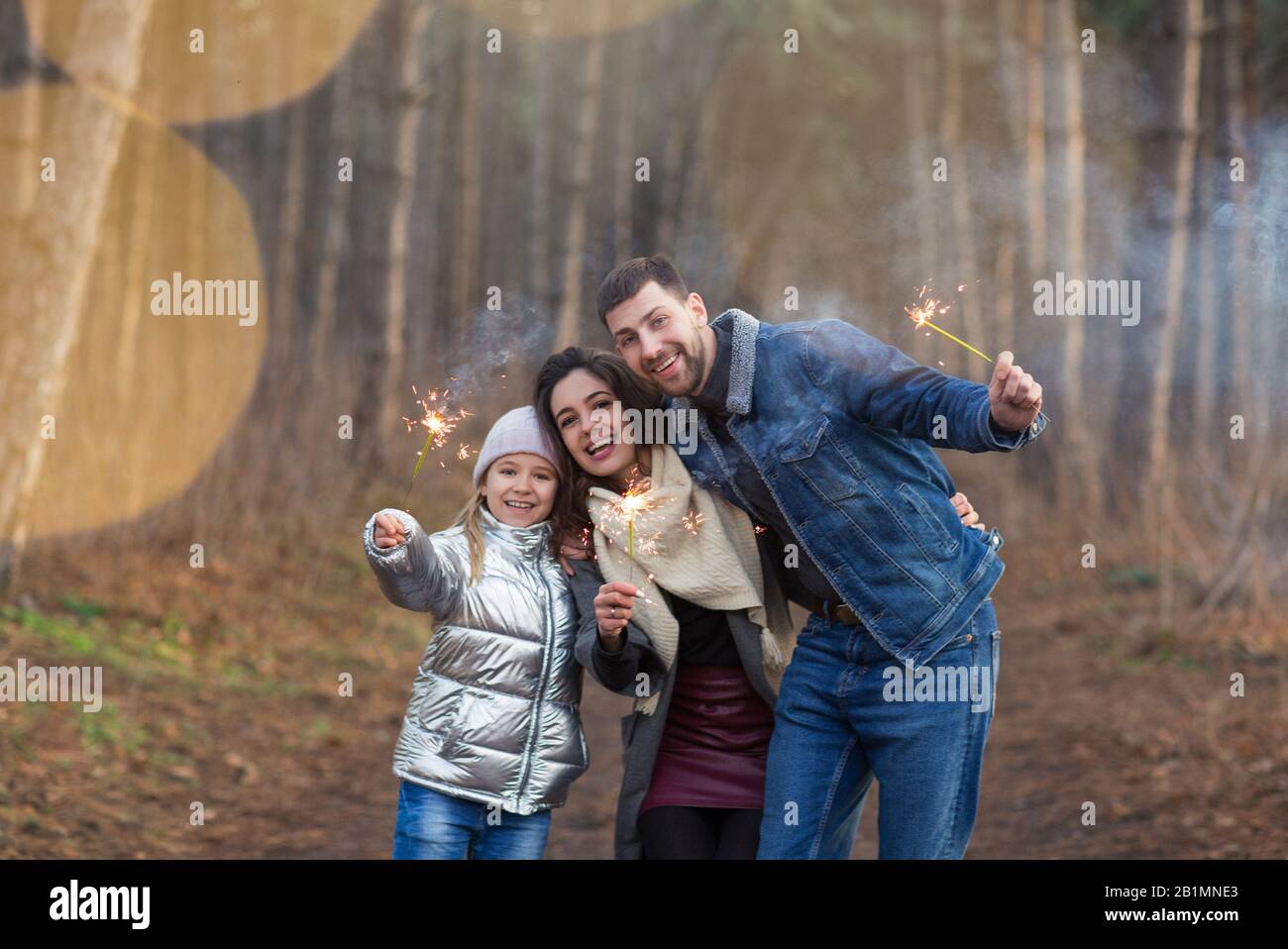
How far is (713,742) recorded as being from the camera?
11.6 ft

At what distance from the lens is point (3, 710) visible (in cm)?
620

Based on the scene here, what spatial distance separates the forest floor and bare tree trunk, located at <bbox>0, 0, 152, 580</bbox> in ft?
2.62

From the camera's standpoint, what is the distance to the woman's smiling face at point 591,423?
3445 mm

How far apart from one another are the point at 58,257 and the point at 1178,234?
831 centimetres

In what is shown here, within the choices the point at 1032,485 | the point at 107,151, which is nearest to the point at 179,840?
the point at 107,151

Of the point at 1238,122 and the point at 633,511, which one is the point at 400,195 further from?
the point at 633,511

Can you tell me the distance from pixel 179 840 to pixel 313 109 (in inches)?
751

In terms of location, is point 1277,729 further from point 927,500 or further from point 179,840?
point 179,840

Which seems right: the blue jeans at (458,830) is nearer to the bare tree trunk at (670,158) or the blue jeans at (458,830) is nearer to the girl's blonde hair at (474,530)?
the girl's blonde hair at (474,530)

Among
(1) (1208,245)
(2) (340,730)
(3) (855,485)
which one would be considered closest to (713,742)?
(3) (855,485)

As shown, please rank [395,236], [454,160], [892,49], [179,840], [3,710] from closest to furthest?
[179,840] < [3,710] < [395,236] < [892,49] < [454,160]

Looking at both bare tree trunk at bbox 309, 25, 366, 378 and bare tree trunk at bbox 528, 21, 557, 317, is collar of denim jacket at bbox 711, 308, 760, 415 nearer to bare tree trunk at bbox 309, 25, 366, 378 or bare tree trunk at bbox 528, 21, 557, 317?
bare tree trunk at bbox 309, 25, 366, 378

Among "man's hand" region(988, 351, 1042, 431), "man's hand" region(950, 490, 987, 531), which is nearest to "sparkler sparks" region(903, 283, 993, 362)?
"man's hand" region(988, 351, 1042, 431)

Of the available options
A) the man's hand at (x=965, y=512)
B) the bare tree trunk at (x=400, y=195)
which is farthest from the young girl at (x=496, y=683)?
the bare tree trunk at (x=400, y=195)
